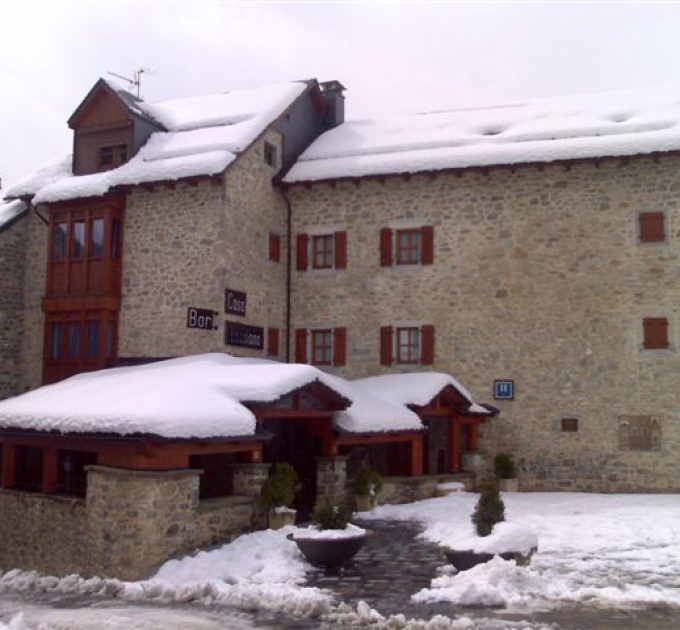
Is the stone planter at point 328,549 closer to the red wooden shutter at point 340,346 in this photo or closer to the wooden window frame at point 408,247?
the red wooden shutter at point 340,346

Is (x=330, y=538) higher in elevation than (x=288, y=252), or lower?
lower

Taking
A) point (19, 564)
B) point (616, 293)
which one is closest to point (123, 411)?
point (19, 564)

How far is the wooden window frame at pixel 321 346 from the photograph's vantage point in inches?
914

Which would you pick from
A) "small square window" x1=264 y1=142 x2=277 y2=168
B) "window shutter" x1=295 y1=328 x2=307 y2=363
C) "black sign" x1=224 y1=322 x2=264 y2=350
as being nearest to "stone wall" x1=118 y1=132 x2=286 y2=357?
"black sign" x1=224 y1=322 x2=264 y2=350

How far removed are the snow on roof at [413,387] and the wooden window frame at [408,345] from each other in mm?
639

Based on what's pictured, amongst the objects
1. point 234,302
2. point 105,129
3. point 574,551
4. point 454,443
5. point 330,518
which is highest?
point 105,129

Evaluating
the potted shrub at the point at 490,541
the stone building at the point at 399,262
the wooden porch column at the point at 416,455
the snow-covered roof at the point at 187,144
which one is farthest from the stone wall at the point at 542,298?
the potted shrub at the point at 490,541

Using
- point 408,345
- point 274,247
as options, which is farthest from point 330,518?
point 274,247

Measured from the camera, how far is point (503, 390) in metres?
21.8

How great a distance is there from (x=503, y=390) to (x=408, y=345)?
109 inches

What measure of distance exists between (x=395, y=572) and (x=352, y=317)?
11.4m

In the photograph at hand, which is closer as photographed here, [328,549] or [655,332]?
[328,549]

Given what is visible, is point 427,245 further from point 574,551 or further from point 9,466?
point 9,466

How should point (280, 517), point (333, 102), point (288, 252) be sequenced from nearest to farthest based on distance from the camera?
point (280, 517), point (288, 252), point (333, 102)
